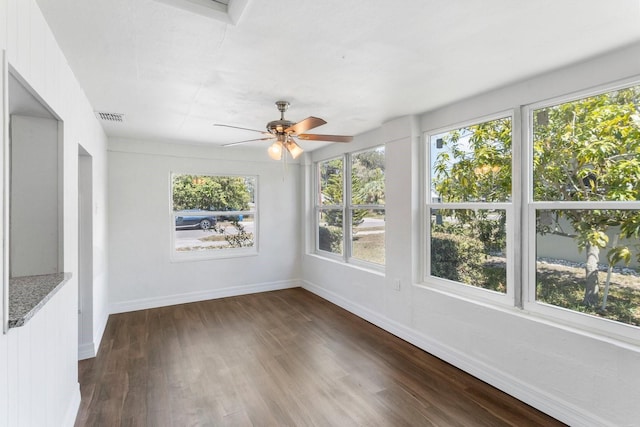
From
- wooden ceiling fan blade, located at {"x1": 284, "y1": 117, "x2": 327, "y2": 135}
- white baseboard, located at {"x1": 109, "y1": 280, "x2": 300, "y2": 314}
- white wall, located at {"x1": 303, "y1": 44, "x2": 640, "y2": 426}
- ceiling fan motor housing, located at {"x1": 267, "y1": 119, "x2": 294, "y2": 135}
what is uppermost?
ceiling fan motor housing, located at {"x1": 267, "y1": 119, "x2": 294, "y2": 135}

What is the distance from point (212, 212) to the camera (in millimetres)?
5105

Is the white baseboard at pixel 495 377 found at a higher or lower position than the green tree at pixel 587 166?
lower

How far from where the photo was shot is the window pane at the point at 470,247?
2.79m

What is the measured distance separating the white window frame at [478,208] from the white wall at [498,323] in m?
0.08

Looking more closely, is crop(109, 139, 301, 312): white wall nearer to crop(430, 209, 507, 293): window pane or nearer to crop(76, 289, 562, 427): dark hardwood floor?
crop(76, 289, 562, 427): dark hardwood floor

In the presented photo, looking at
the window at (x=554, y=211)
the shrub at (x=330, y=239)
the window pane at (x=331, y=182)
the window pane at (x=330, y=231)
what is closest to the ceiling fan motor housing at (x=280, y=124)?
the window at (x=554, y=211)

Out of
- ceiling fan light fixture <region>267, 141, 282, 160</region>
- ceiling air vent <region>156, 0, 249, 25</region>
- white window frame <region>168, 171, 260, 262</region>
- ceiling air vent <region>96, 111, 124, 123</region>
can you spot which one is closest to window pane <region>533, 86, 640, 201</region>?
ceiling fan light fixture <region>267, 141, 282, 160</region>

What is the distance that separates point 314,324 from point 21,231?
2.99m

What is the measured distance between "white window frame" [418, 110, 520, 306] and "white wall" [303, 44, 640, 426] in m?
0.08

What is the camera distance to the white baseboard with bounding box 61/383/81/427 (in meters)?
2.08

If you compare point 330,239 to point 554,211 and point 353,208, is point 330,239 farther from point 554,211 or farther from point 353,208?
point 554,211

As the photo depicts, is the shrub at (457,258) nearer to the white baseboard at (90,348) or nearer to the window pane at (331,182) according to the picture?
the window pane at (331,182)

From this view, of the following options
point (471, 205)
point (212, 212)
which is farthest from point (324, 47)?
point (212, 212)

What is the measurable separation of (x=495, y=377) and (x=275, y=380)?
1.82 metres
